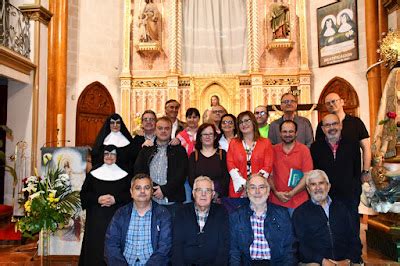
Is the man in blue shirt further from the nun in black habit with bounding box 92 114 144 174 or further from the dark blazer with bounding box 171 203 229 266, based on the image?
the nun in black habit with bounding box 92 114 144 174

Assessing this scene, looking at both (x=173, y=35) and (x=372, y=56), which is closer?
(x=372, y=56)

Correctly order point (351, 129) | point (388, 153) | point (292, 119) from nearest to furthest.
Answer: point (351, 129) → point (292, 119) → point (388, 153)

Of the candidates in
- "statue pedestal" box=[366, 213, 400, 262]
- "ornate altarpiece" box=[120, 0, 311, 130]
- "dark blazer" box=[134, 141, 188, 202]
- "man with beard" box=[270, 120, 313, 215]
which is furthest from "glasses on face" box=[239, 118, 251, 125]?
"ornate altarpiece" box=[120, 0, 311, 130]

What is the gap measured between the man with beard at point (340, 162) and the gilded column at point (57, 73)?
18.6 ft

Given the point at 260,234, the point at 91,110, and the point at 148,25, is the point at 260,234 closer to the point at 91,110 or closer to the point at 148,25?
the point at 91,110

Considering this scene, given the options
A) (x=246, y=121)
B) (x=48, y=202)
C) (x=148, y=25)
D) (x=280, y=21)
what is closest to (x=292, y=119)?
(x=246, y=121)

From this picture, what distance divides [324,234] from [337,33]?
21.3 feet

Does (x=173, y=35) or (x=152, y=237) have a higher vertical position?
(x=173, y=35)

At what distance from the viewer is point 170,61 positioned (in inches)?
369

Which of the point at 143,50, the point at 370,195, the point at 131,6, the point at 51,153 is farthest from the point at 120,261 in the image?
the point at 131,6

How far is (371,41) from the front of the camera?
25.2 feet

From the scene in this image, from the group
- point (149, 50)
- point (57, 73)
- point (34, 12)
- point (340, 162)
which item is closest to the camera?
point (340, 162)

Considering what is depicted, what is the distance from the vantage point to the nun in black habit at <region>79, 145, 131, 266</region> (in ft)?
12.2

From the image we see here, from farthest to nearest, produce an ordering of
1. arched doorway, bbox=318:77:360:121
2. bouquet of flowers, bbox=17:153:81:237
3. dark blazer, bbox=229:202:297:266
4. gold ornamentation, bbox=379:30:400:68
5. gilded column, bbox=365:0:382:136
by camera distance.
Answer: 1. arched doorway, bbox=318:77:360:121
2. gilded column, bbox=365:0:382:136
3. gold ornamentation, bbox=379:30:400:68
4. bouquet of flowers, bbox=17:153:81:237
5. dark blazer, bbox=229:202:297:266
